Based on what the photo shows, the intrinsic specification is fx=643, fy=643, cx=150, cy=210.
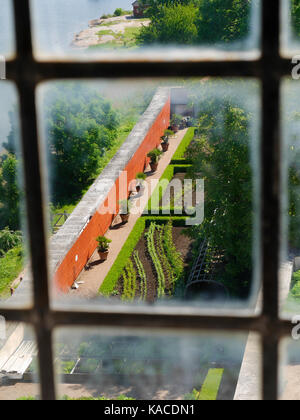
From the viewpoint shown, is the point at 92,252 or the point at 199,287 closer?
the point at 199,287

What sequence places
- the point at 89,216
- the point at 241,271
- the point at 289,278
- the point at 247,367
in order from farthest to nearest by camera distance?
the point at 89,216 < the point at 241,271 < the point at 289,278 < the point at 247,367

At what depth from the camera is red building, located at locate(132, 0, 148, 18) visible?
18.1m

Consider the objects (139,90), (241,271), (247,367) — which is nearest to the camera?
(247,367)

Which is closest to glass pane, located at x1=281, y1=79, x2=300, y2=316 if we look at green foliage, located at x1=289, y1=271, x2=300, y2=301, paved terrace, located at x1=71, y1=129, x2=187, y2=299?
green foliage, located at x1=289, y1=271, x2=300, y2=301

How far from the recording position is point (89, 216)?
7.80 m

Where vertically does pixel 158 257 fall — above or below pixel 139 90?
below

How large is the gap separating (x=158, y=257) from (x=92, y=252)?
0.88 meters

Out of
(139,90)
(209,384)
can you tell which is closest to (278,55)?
(209,384)

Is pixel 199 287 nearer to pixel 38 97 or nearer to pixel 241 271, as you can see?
pixel 241 271

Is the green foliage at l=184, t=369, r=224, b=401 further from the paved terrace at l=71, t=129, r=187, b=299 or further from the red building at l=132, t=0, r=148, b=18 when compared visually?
the red building at l=132, t=0, r=148, b=18

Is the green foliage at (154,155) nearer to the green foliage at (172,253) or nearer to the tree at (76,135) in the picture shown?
the tree at (76,135)

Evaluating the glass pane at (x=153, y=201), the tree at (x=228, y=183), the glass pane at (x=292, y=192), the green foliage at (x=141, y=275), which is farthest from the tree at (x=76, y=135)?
the glass pane at (x=292, y=192)

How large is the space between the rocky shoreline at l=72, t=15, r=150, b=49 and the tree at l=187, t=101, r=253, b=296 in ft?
27.7

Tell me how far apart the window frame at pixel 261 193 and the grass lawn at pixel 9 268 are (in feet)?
22.1
